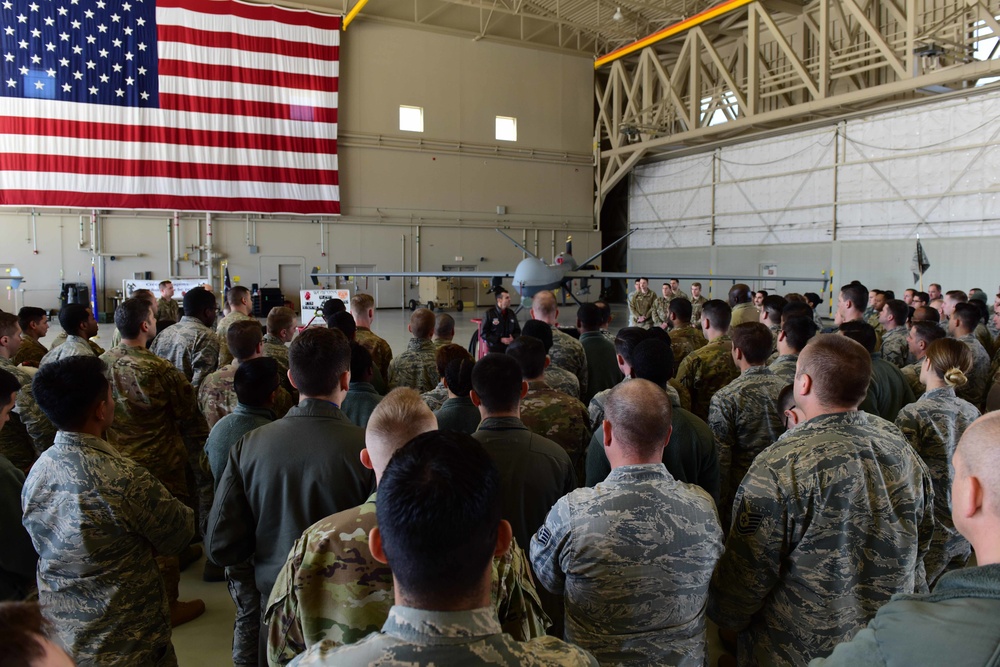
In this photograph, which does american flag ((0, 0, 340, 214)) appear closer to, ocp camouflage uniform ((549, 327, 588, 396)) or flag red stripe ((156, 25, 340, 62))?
flag red stripe ((156, 25, 340, 62))

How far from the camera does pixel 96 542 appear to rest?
2.21 metres

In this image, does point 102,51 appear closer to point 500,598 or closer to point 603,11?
point 603,11

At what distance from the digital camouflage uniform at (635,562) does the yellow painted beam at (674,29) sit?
773 inches

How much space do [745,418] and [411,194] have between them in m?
20.5

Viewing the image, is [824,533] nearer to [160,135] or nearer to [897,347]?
[897,347]

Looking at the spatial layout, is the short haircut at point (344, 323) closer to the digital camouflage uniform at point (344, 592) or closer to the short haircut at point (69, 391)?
the short haircut at point (69, 391)

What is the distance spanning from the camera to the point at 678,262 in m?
23.8

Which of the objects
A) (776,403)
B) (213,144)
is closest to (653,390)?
(776,403)

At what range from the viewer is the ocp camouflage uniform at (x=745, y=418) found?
3.44 meters

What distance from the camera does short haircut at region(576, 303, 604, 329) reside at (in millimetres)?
5379

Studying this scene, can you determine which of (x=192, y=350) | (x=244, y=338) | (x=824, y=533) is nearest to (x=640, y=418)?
(x=824, y=533)

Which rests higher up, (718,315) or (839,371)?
(718,315)

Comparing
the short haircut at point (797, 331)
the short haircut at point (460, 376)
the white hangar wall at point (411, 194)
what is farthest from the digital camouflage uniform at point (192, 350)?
the white hangar wall at point (411, 194)

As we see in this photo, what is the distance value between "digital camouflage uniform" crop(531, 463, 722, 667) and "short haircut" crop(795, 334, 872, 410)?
0.66 m
